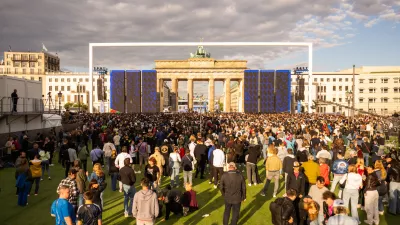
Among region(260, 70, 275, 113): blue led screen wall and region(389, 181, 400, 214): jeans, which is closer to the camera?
region(389, 181, 400, 214): jeans

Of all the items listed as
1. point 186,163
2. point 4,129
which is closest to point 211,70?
point 4,129

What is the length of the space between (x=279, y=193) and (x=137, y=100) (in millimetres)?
61975

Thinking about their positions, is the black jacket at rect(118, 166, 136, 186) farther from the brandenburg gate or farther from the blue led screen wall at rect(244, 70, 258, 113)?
the brandenburg gate

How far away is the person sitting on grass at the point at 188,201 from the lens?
8578mm

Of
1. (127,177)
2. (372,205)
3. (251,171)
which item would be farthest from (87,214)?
(251,171)

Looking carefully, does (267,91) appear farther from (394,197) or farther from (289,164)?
(394,197)

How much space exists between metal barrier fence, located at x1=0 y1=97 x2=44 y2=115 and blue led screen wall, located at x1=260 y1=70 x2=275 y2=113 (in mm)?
53729

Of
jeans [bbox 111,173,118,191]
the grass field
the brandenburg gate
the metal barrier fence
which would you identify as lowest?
the grass field

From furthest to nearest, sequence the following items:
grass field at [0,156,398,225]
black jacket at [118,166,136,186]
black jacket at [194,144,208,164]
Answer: black jacket at [194,144,208,164] < grass field at [0,156,398,225] < black jacket at [118,166,136,186]

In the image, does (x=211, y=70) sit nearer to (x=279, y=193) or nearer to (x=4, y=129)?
(x=4, y=129)

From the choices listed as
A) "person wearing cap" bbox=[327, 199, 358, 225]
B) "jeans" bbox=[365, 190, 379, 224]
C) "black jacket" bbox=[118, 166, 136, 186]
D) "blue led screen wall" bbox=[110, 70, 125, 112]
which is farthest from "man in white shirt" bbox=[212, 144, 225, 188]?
"blue led screen wall" bbox=[110, 70, 125, 112]

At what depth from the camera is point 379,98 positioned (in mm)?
87125

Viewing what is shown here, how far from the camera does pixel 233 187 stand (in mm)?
6992

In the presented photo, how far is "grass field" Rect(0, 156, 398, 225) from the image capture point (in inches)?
320
